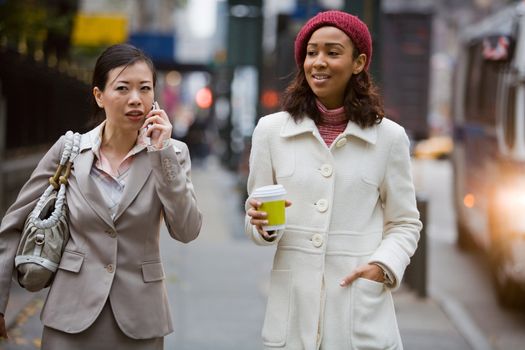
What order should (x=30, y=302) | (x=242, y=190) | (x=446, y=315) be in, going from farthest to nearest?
(x=242, y=190), (x=446, y=315), (x=30, y=302)

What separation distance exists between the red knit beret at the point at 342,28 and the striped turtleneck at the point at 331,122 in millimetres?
234

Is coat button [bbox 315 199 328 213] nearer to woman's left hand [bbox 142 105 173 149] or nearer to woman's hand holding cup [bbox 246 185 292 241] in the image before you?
woman's hand holding cup [bbox 246 185 292 241]

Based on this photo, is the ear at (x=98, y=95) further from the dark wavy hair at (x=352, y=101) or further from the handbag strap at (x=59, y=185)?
the dark wavy hair at (x=352, y=101)

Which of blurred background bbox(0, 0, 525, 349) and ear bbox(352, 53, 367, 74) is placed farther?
blurred background bbox(0, 0, 525, 349)

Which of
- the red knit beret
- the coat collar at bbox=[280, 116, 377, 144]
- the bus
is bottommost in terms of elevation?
the bus

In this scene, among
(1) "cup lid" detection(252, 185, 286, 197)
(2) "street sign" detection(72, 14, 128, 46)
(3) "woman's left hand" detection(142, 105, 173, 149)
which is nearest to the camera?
(1) "cup lid" detection(252, 185, 286, 197)

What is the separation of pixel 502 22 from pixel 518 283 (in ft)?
13.7

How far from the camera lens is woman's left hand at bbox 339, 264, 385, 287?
12.1 feet

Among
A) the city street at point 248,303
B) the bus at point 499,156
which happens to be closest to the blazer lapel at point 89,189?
the city street at point 248,303

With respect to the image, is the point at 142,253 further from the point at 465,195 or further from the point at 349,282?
the point at 465,195

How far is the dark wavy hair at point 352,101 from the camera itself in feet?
12.5

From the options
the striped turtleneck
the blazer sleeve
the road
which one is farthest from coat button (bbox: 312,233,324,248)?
the road

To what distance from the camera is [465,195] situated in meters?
14.1

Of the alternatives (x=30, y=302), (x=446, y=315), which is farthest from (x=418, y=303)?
(x=30, y=302)
